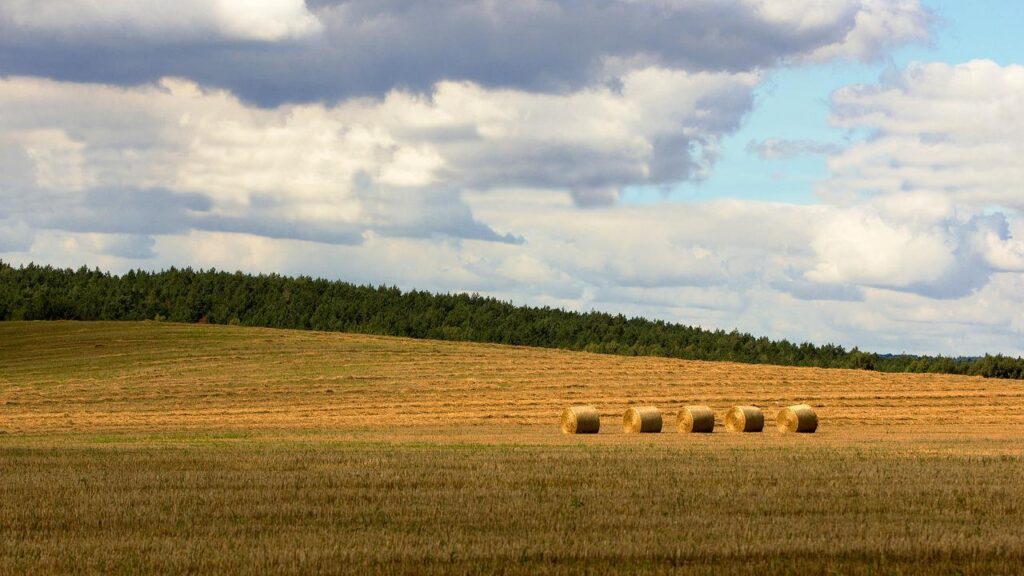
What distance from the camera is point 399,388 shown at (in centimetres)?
5688

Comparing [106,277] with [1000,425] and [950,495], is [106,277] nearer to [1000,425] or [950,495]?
[1000,425]

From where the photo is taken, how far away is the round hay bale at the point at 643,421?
39625 millimetres

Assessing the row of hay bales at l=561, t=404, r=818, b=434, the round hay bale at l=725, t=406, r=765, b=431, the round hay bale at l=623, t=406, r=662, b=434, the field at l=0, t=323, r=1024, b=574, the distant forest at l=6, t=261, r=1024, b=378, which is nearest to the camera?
the field at l=0, t=323, r=1024, b=574

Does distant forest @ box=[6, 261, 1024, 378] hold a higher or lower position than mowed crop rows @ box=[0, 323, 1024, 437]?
higher

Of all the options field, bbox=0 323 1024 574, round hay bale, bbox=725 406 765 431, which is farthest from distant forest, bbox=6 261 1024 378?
round hay bale, bbox=725 406 765 431

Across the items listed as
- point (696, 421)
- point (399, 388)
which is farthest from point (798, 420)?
point (399, 388)

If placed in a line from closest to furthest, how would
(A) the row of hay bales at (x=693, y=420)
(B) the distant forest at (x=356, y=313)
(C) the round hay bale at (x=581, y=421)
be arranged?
(C) the round hay bale at (x=581, y=421)
(A) the row of hay bales at (x=693, y=420)
(B) the distant forest at (x=356, y=313)

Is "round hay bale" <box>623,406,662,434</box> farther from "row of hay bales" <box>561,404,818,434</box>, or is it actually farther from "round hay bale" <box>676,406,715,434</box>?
"round hay bale" <box>676,406,715,434</box>

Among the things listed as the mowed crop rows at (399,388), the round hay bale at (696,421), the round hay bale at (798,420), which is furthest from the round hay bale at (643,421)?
the round hay bale at (798,420)

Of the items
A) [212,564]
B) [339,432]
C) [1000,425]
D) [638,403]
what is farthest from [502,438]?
[212,564]

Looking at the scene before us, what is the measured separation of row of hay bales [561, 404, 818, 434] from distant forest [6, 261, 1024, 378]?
49.3m

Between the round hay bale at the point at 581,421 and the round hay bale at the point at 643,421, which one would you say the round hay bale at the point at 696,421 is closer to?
the round hay bale at the point at 643,421

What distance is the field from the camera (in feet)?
49.9

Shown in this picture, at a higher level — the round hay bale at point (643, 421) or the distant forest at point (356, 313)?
the distant forest at point (356, 313)
